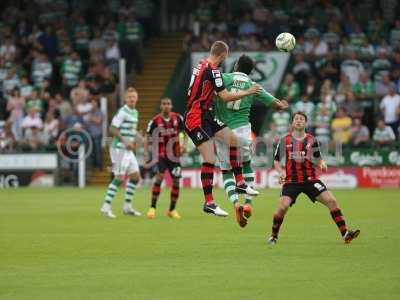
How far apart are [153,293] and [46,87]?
24217 mm

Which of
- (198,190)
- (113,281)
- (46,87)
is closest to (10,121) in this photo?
(46,87)

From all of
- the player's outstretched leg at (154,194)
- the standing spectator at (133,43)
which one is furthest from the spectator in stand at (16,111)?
the player's outstretched leg at (154,194)

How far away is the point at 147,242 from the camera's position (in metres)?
14.0

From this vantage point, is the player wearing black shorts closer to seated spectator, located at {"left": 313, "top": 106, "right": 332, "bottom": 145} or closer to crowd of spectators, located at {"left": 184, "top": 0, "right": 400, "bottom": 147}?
seated spectator, located at {"left": 313, "top": 106, "right": 332, "bottom": 145}

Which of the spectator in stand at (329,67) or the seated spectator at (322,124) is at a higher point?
the spectator in stand at (329,67)

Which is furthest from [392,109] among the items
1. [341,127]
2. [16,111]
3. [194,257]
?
[194,257]

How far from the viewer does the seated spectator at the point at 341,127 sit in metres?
28.7

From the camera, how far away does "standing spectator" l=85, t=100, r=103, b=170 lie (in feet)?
101

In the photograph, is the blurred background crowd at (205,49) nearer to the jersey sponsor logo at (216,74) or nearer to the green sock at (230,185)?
the green sock at (230,185)

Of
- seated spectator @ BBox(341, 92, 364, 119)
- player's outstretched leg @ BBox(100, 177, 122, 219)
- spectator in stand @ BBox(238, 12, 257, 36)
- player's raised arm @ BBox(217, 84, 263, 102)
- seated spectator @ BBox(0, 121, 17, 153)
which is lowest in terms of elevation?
seated spectator @ BBox(0, 121, 17, 153)

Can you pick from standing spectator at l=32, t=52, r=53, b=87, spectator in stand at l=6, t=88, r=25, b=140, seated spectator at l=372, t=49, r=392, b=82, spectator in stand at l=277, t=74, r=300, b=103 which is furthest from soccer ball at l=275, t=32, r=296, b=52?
standing spectator at l=32, t=52, r=53, b=87

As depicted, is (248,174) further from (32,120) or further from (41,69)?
(41,69)

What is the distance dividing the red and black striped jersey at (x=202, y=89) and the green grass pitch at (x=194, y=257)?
5.80 feet

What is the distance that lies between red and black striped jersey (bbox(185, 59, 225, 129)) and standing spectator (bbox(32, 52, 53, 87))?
19.4 metres
